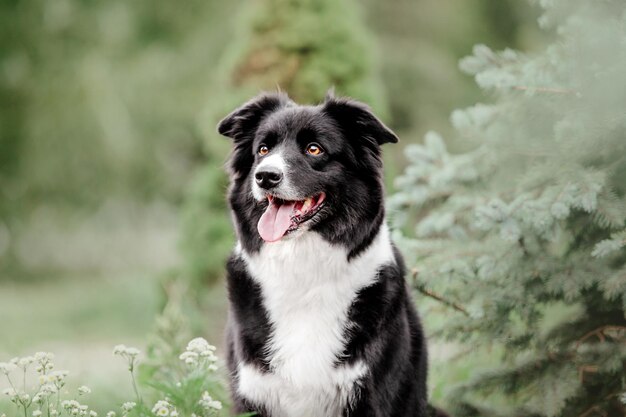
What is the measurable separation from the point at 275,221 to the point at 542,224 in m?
1.38

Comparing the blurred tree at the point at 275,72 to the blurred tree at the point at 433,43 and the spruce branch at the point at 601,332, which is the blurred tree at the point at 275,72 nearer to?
the spruce branch at the point at 601,332

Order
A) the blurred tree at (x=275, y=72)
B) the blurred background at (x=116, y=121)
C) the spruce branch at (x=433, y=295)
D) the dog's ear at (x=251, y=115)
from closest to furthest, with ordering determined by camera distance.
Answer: the dog's ear at (x=251, y=115)
the spruce branch at (x=433, y=295)
the blurred tree at (x=275, y=72)
the blurred background at (x=116, y=121)

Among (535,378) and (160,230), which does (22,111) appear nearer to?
(160,230)

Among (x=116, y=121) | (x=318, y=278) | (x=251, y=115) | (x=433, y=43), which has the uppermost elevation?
(x=433, y=43)

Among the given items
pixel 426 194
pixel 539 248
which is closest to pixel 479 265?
pixel 539 248

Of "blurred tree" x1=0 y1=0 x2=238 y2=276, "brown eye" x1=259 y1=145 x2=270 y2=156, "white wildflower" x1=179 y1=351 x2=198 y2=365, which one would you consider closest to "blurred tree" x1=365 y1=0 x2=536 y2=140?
"blurred tree" x1=0 y1=0 x2=238 y2=276

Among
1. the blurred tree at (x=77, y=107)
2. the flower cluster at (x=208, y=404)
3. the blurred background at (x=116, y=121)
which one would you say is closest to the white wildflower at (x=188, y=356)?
the flower cluster at (x=208, y=404)

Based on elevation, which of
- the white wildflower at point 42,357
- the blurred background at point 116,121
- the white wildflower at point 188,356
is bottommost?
the white wildflower at point 188,356

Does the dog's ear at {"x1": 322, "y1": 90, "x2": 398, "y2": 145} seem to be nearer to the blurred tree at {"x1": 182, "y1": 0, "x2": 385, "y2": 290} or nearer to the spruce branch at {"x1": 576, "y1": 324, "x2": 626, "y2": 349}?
the spruce branch at {"x1": 576, "y1": 324, "x2": 626, "y2": 349}

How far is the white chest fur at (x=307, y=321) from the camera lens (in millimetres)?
3580

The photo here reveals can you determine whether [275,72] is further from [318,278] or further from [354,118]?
[318,278]

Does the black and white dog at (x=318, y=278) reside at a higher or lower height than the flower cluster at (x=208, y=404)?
higher

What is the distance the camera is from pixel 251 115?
13.2 ft

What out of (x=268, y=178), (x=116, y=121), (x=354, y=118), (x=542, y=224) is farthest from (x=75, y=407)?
(x=116, y=121)
